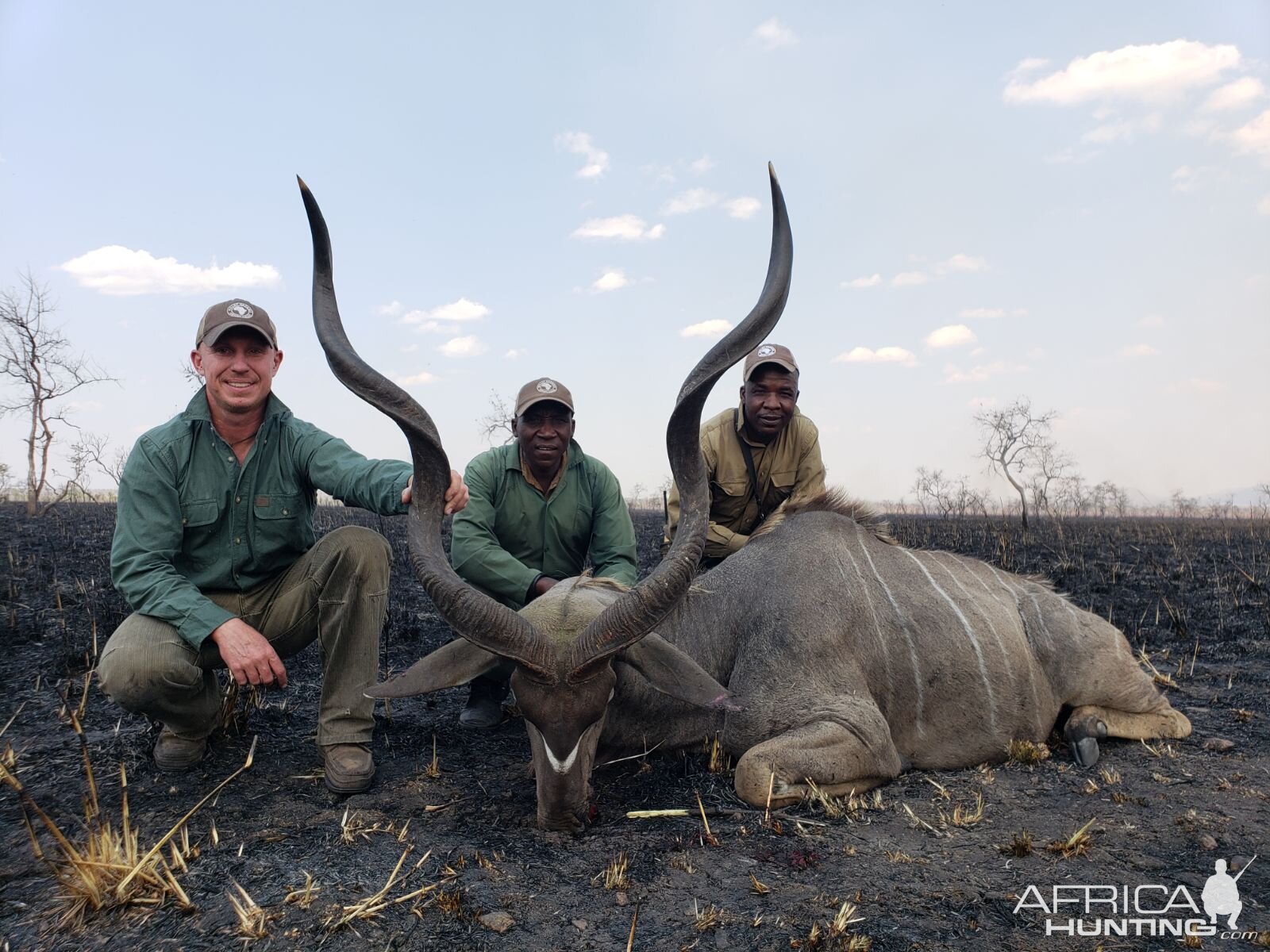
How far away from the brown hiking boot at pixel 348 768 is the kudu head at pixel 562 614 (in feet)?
1.53

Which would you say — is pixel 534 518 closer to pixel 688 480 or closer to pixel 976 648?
pixel 688 480

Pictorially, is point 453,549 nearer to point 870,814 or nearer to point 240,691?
point 240,691

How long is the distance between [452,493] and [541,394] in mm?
1399

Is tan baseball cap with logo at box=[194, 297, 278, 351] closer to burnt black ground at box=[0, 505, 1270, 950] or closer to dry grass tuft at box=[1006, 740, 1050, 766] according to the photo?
burnt black ground at box=[0, 505, 1270, 950]

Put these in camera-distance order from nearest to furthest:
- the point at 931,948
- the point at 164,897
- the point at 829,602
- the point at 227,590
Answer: the point at 931,948 → the point at 164,897 → the point at 227,590 → the point at 829,602

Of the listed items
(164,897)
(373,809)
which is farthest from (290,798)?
(164,897)

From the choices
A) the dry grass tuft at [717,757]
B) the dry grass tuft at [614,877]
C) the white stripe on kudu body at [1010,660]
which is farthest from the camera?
the white stripe on kudu body at [1010,660]

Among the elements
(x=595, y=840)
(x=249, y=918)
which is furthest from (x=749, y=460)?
(x=249, y=918)

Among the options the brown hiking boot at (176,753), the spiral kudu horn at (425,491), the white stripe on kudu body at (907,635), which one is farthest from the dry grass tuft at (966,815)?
the brown hiking boot at (176,753)

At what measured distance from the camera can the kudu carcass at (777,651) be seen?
3668 millimetres

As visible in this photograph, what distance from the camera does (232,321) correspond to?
13.7 feet

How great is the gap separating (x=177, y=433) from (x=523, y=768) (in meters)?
2.33

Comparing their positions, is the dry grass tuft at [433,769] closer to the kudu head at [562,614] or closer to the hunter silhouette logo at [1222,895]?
the kudu head at [562,614]

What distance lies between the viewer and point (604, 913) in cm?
283
